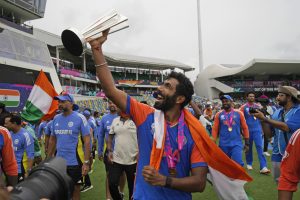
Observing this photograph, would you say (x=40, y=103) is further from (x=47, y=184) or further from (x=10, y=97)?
(x=10, y=97)

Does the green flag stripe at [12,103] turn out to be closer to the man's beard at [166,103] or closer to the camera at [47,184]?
the man's beard at [166,103]

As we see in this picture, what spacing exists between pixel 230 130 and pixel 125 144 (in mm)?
2588

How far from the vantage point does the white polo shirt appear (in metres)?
5.42

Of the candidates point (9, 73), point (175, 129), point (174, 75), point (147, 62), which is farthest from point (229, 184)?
point (147, 62)

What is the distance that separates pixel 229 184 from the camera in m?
2.71

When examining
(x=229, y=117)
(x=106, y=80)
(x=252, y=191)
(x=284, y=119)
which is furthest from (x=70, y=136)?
(x=252, y=191)

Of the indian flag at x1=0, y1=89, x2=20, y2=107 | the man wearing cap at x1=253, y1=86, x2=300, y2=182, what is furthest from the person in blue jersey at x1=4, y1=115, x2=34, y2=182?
the indian flag at x1=0, y1=89, x2=20, y2=107

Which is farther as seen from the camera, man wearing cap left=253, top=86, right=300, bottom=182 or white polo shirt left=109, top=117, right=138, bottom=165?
white polo shirt left=109, top=117, right=138, bottom=165

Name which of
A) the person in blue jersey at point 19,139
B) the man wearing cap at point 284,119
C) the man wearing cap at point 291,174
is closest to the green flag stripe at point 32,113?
the person in blue jersey at point 19,139

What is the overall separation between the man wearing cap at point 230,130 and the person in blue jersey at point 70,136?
285 centimetres

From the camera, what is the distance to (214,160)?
2.56 meters

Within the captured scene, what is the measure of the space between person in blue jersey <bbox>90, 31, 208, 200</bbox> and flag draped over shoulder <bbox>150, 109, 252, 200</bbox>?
0.04 m

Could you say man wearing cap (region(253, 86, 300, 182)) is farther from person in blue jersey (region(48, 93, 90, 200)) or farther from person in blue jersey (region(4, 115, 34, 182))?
person in blue jersey (region(4, 115, 34, 182))

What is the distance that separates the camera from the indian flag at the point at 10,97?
773 inches
